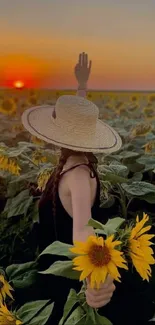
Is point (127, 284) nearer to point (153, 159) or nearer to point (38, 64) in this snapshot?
point (153, 159)

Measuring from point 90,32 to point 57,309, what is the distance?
0.73 meters

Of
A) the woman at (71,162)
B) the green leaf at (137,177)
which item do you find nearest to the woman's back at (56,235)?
the woman at (71,162)

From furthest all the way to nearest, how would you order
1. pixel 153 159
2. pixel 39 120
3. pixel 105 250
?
pixel 153 159
pixel 39 120
pixel 105 250

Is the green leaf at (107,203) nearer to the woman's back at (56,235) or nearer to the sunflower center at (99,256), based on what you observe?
the woman's back at (56,235)

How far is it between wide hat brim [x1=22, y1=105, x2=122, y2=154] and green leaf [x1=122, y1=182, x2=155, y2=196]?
274mm

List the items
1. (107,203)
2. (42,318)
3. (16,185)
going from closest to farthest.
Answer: (42,318) → (107,203) → (16,185)

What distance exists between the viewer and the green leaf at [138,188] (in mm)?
1316

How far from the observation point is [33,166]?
144 cm

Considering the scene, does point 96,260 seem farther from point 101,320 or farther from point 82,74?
point 82,74

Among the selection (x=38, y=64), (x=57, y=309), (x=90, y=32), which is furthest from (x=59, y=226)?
(x=90, y=32)

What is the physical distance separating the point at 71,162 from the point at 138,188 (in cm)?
35

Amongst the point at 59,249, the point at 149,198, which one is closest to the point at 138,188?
the point at 149,198

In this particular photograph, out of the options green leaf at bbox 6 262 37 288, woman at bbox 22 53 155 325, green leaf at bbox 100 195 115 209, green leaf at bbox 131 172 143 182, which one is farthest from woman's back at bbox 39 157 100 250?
green leaf at bbox 131 172 143 182

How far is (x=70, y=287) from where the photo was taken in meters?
1.15
